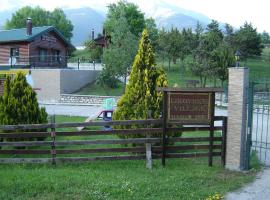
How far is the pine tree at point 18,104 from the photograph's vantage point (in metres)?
11.3

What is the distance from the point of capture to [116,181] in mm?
7723

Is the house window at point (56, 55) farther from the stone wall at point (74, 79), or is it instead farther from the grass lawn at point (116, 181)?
the grass lawn at point (116, 181)

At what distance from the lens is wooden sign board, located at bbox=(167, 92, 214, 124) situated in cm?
940

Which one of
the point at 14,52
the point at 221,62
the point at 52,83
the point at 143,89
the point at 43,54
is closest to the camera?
the point at 143,89

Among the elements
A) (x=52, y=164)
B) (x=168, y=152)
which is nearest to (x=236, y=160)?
(x=168, y=152)

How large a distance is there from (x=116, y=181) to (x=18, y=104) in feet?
16.0

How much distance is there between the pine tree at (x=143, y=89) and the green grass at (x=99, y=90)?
22156 millimetres

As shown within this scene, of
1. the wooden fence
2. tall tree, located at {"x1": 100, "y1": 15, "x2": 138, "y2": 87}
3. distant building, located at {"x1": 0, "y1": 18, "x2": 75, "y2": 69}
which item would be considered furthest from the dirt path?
distant building, located at {"x1": 0, "y1": 18, "x2": 75, "y2": 69}

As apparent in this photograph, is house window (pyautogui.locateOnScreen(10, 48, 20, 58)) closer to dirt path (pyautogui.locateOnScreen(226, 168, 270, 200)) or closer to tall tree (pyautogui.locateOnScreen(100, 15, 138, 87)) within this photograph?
tall tree (pyautogui.locateOnScreen(100, 15, 138, 87))

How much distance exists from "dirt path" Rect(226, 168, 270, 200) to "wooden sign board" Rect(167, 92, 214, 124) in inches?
71.7

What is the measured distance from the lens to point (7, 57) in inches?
1594

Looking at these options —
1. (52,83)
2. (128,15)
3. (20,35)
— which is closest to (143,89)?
(52,83)

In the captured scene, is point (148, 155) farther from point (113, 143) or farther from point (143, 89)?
point (143, 89)

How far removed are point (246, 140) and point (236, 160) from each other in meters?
0.52
